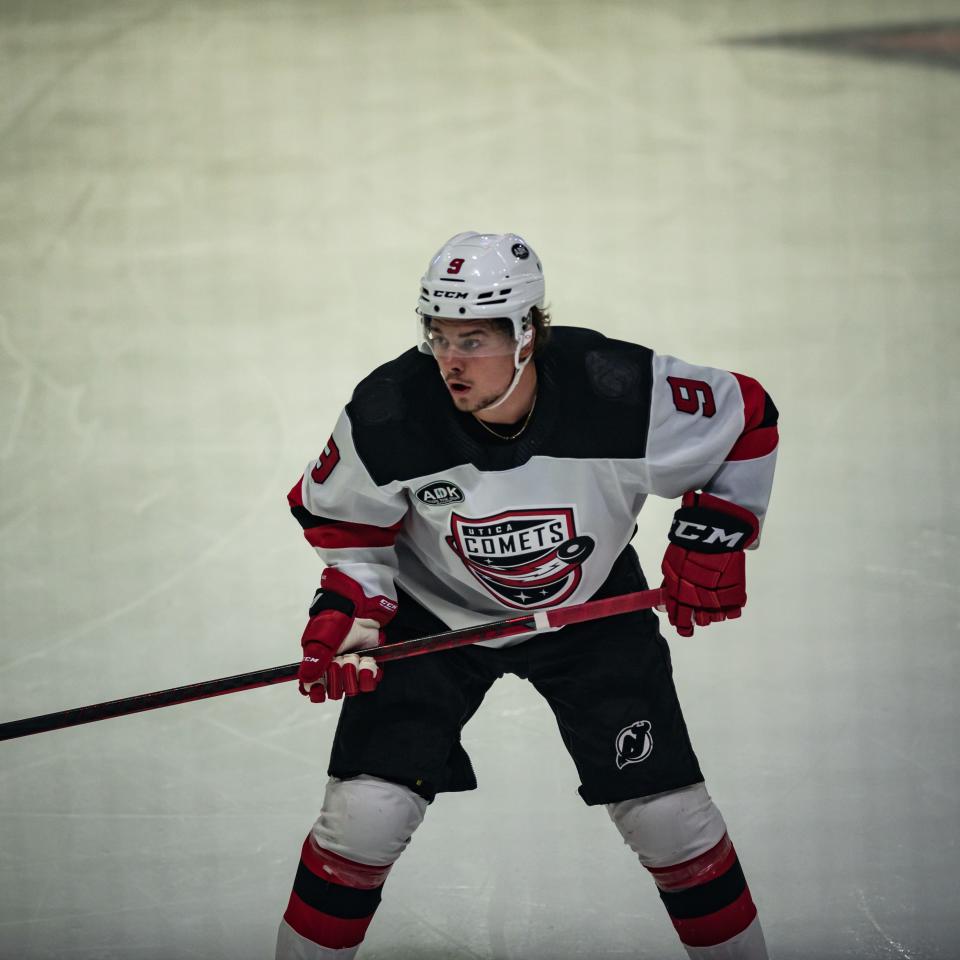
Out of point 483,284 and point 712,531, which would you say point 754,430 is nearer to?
point 712,531

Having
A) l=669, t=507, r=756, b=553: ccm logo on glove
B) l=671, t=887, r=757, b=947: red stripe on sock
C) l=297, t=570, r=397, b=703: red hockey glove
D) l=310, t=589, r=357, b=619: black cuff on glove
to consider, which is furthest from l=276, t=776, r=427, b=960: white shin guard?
l=669, t=507, r=756, b=553: ccm logo on glove

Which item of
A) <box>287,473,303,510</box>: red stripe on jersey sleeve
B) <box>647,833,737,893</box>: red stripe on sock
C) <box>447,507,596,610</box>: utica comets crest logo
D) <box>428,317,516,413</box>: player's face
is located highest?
<box>428,317,516,413</box>: player's face

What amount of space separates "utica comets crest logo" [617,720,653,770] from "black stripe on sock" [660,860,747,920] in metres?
0.21

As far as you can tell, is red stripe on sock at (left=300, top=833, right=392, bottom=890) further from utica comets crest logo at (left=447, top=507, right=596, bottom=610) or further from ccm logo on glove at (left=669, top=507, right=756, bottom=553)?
ccm logo on glove at (left=669, top=507, right=756, bottom=553)

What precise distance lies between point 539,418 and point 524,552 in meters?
0.20

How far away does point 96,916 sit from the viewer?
2.51 metres

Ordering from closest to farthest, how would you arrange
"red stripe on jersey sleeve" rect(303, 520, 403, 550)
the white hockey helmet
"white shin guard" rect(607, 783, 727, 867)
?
the white hockey helmet → "white shin guard" rect(607, 783, 727, 867) → "red stripe on jersey sleeve" rect(303, 520, 403, 550)

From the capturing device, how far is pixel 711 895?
200 centimetres

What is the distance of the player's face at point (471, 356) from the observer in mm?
1918

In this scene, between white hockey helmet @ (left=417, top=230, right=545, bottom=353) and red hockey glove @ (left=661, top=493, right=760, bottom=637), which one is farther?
red hockey glove @ (left=661, top=493, right=760, bottom=637)

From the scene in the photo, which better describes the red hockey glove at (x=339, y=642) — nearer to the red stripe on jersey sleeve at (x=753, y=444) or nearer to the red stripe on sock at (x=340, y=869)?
the red stripe on sock at (x=340, y=869)

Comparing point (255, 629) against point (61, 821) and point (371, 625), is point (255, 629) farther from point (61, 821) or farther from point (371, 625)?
point (371, 625)

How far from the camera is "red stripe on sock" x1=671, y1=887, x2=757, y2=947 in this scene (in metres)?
2.00

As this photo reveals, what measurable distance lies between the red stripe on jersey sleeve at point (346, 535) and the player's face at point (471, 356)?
11.4 inches
